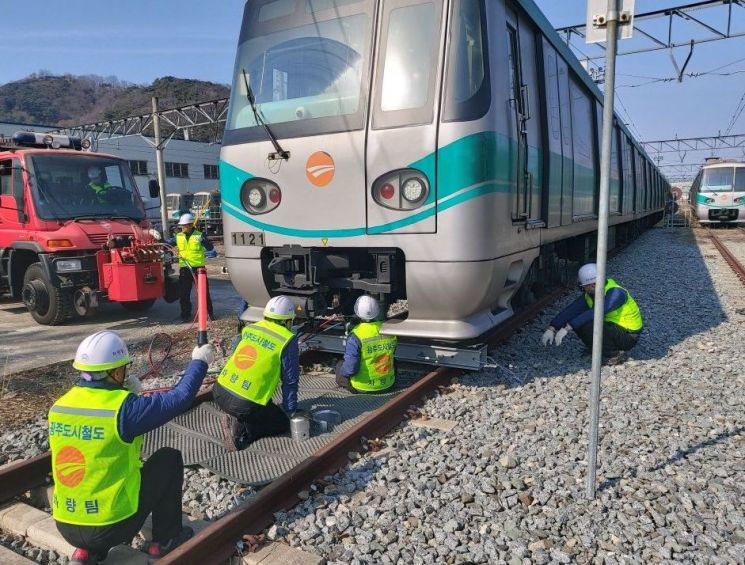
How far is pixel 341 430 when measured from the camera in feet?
13.7

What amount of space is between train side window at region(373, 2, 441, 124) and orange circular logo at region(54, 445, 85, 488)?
3194 millimetres

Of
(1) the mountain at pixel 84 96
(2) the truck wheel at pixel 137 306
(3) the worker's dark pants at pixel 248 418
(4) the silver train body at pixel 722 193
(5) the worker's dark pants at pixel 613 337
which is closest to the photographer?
(3) the worker's dark pants at pixel 248 418

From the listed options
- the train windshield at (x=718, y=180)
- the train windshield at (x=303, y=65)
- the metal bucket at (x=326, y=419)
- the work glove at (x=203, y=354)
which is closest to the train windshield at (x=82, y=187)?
the train windshield at (x=303, y=65)

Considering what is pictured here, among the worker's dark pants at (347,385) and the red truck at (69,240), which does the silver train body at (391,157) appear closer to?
the worker's dark pants at (347,385)

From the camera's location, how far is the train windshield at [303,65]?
191 inches

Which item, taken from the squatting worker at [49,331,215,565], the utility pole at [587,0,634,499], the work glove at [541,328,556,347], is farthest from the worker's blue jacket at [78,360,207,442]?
the work glove at [541,328,556,347]

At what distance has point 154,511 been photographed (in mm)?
2873

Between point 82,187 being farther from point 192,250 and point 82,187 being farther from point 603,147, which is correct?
point 603,147

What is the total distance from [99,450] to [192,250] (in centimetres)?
607

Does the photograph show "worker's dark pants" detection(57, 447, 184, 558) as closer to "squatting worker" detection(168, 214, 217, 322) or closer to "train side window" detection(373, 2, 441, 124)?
"train side window" detection(373, 2, 441, 124)

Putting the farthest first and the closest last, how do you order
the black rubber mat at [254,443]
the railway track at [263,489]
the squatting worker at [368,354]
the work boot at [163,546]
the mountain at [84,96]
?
the mountain at [84,96], the squatting worker at [368,354], the black rubber mat at [254,443], the work boot at [163,546], the railway track at [263,489]

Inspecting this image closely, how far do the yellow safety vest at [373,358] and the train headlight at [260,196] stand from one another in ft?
4.59

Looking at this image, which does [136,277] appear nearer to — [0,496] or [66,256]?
[66,256]

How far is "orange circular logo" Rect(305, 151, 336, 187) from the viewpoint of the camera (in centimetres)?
489
